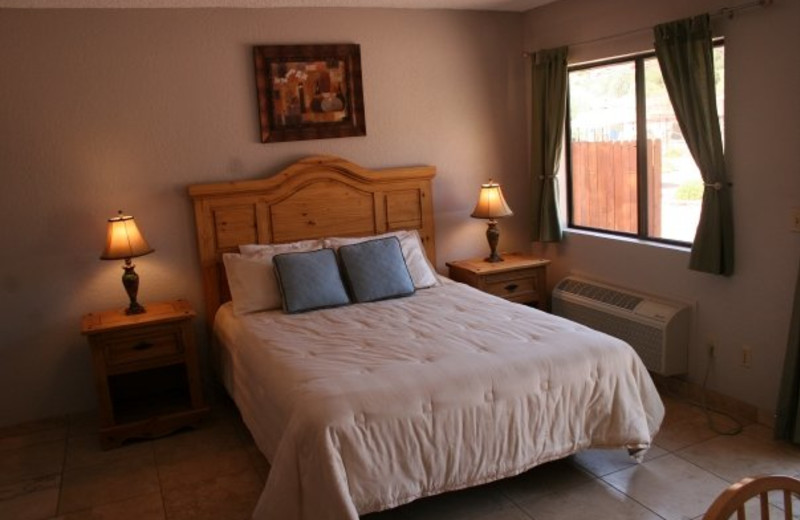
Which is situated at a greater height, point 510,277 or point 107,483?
point 510,277

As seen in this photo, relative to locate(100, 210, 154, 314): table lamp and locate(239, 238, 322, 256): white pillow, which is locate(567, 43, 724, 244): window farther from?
locate(100, 210, 154, 314): table lamp

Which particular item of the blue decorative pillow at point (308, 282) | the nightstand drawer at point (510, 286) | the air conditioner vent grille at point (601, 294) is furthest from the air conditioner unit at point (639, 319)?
the blue decorative pillow at point (308, 282)

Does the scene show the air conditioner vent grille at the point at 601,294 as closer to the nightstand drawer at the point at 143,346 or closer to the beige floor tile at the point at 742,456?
the beige floor tile at the point at 742,456

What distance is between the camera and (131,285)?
3.74 meters

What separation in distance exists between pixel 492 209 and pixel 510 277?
467 mm

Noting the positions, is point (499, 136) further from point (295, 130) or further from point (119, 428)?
point (119, 428)

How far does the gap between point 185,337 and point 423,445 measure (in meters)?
1.73

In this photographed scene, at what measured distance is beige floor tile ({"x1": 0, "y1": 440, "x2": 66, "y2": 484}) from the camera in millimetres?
3355

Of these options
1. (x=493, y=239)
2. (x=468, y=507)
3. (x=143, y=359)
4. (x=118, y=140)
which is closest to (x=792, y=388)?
(x=468, y=507)

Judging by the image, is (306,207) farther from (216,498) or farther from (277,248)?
(216,498)

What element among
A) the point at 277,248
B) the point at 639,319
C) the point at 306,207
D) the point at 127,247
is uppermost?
the point at 306,207

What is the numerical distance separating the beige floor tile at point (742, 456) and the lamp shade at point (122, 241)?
9.65 ft

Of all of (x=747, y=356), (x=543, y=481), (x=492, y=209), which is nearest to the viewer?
(x=543, y=481)

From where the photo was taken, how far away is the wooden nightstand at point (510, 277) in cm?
442
